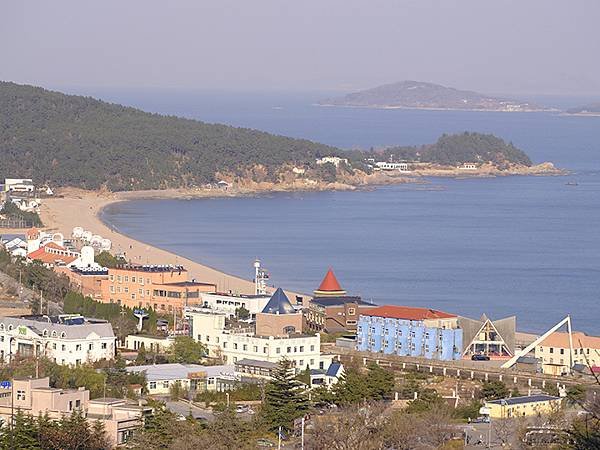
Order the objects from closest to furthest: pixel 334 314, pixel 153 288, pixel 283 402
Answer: pixel 283 402 → pixel 334 314 → pixel 153 288

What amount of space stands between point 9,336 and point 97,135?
3707cm

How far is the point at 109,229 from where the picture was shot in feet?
111

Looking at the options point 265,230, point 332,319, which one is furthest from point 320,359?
point 265,230

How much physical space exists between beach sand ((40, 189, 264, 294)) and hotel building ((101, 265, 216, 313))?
1722mm

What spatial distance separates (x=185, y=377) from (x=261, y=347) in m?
1.32


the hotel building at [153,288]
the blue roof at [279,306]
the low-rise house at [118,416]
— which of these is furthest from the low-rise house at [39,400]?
the hotel building at [153,288]

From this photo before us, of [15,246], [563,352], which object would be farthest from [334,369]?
[15,246]

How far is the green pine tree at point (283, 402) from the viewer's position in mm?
12954

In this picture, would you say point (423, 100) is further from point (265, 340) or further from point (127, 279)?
point (265, 340)

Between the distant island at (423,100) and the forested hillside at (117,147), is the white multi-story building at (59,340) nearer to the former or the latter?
the forested hillside at (117,147)

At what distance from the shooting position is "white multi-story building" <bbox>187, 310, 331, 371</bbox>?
16250 mm

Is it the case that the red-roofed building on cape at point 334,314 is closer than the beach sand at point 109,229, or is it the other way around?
the red-roofed building on cape at point 334,314

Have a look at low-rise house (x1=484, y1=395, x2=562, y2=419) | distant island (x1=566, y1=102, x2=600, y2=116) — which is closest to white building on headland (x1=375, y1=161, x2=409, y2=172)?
low-rise house (x1=484, y1=395, x2=562, y2=419)

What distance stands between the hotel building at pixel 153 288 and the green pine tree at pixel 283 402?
20.7ft
